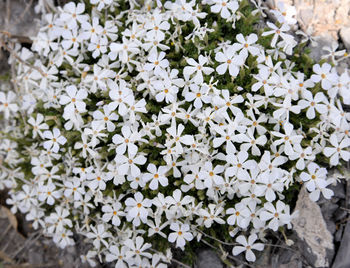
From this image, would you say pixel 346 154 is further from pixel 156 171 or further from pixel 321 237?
pixel 156 171

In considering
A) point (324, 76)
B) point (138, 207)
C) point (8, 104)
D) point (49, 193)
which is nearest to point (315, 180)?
point (324, 76)

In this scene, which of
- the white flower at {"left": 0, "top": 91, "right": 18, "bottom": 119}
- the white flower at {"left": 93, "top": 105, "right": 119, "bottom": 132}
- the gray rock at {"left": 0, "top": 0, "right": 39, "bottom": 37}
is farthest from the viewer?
the gray rock at {"left": 0, "top": 0, "right": 39, "bottom": 37}

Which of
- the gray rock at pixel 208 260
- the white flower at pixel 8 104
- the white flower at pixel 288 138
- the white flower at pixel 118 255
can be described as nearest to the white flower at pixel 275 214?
the white flower at pixel 288 138

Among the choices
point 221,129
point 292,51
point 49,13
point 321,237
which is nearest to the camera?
point 221,129

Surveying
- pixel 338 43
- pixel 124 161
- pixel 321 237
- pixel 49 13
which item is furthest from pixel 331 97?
pixel 49 13

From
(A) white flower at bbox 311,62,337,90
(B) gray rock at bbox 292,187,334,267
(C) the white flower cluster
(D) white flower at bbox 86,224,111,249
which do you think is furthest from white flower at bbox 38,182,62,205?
(A) white flower at bbox 311,62,337,90

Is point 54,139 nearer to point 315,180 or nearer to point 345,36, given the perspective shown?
point 315,180

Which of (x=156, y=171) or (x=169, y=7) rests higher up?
(x=169, y=7)

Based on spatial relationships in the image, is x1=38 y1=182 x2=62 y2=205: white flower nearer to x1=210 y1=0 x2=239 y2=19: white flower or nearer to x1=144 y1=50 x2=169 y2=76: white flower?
x1=144 y1=50 x2=169 y2=76: white flower
